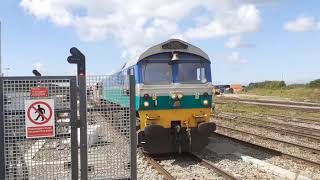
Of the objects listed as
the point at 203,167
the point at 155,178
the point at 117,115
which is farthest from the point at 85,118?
the point at 203,167

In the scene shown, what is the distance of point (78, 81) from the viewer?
552 cm

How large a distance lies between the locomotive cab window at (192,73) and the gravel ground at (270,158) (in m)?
2.25

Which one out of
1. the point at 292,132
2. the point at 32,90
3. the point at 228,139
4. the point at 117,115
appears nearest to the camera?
the point at 32,90

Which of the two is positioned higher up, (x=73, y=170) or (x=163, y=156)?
(x=73, y=170)

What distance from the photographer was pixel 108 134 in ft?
18.8

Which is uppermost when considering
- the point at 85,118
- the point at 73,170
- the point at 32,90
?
the point at 32,90

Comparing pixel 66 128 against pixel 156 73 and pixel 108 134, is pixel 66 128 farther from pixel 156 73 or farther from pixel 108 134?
pixel 156 73

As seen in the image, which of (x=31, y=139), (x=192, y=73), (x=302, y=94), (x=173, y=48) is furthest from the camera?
(x=302, y=94)

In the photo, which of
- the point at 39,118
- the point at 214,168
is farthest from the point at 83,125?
the point at 214,168

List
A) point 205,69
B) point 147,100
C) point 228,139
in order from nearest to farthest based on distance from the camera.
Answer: point 147,100
point 205,69
point 228,139

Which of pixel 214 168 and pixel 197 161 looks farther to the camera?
pixel 197 161

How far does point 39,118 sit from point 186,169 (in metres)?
6.03

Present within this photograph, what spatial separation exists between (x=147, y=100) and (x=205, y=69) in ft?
6.38

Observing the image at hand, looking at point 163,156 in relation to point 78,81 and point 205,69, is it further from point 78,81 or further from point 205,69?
point 78,81
